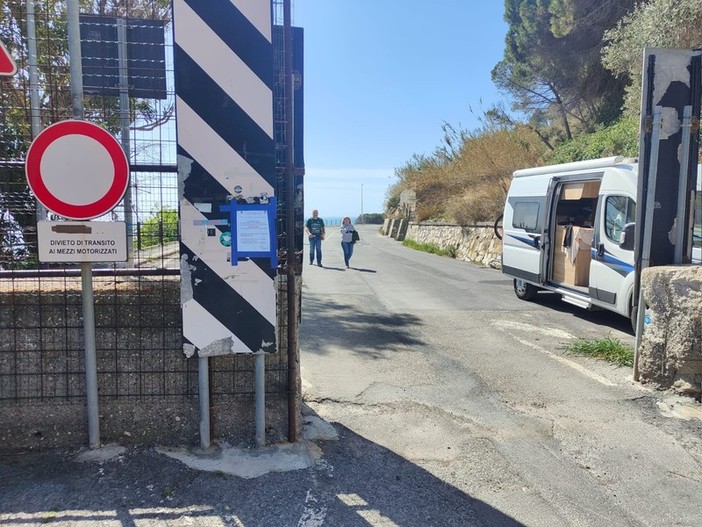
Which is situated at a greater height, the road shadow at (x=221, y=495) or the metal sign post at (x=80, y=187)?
the metal sign post at (x=80, y=187)

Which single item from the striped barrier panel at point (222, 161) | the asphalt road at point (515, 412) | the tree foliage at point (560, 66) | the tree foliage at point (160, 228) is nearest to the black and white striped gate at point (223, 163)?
the striped barrier panel at point (222, 161)

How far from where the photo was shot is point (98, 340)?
355 cm

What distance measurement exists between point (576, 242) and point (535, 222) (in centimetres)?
102

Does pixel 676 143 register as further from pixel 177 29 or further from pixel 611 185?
pixel 177 29

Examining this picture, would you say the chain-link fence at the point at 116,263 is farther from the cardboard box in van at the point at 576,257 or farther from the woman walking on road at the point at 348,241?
the woman walking on road at the point at 348,241

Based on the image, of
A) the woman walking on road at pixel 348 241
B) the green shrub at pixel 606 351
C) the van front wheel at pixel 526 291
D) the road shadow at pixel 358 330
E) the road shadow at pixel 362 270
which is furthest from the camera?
the woman walking on road at pixel 348 241

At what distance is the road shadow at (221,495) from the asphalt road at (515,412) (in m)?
0.25

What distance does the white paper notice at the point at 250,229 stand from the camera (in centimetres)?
332

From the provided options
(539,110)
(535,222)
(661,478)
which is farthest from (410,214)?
(661,478)

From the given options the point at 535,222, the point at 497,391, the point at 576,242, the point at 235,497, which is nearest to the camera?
the point at 235,497

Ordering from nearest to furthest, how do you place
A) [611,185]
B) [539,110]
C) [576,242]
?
[611,185] < [576,242] < [539,110]

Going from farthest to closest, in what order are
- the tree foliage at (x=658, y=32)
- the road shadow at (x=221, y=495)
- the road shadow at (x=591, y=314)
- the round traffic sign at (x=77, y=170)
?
the tree foliage at (x=658, y=32) → the road shadow at (x=591, y=314) → the round traffic sign at (x=77, y=170) → the road shadow at (x=221, y=495)

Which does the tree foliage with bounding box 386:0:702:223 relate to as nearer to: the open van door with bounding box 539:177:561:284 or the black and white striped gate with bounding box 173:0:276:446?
the open van door with bounding box 539:177:561:284

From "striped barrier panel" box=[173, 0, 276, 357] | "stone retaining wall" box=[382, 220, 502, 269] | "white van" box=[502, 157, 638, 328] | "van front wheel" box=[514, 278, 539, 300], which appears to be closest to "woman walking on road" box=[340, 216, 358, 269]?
"stone retaining wall" box=[382, 220, 502, 269]
